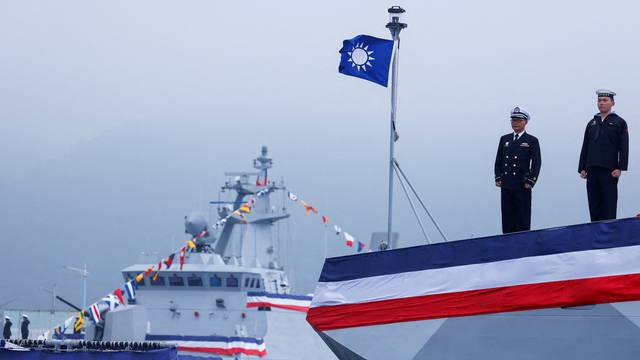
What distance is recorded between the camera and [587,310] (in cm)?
943

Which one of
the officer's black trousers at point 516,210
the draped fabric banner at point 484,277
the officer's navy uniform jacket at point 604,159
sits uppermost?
the officer's navy uniform jacket at point 604,159

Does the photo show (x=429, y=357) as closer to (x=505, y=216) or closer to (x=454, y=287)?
(x=454, y=287)

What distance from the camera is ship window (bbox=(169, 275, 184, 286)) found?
104ft

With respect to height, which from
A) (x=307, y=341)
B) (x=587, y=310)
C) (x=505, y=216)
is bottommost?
(x=307, y=341)

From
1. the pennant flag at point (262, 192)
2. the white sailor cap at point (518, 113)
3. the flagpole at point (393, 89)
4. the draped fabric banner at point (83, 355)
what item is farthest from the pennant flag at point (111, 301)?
the white sailor cap at point (518, 113)

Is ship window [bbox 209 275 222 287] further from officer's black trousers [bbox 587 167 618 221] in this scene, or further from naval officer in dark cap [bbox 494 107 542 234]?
officer's black trousers [bbox 587 167 618 221]

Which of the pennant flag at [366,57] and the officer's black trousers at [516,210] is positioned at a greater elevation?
the pennant flag at [366,57]

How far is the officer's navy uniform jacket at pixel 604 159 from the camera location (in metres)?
10.1

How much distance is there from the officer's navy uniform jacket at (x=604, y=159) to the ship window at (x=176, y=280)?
22.7m

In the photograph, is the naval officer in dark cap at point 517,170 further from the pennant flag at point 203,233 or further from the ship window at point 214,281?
the pennant flag at point 203,233

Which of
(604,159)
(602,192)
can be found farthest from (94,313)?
(604,159)

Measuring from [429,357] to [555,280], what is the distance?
1608mm

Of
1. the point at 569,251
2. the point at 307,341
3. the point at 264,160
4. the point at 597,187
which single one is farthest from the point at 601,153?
the point at 264,160

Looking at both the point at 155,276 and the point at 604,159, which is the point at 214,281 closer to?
the point at 155,276
